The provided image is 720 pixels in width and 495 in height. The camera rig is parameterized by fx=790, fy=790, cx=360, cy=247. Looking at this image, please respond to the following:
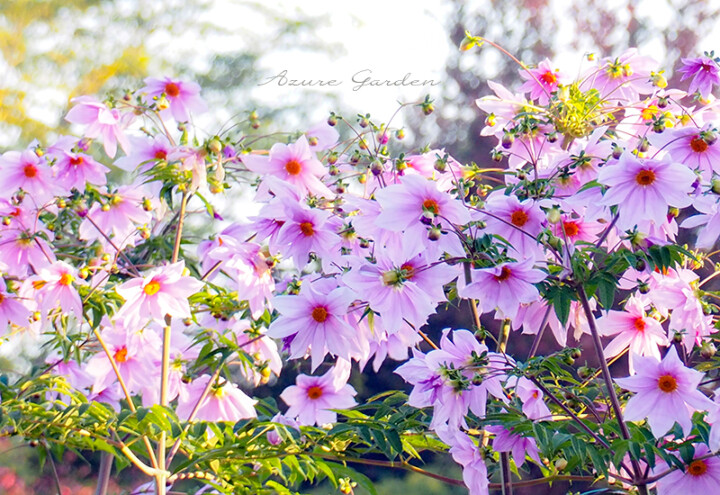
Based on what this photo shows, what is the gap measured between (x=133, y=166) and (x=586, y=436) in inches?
43.5

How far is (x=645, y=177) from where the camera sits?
1.18 metres

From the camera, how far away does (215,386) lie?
173 centimetres

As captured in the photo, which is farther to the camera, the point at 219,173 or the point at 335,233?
the point at 219,173

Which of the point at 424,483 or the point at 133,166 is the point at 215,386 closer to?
the point at 133,166

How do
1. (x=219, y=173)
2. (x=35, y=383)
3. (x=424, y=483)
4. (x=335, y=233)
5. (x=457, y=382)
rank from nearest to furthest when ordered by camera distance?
1. (x=457, y=382)
2. (x=335, y=233)
3. (x=219, y=173)
4. (x=35, y=383)
5. (x=424, y=483)

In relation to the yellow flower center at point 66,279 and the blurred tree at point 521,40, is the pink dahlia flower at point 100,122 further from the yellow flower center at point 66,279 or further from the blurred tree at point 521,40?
the blurred tree at point 521,40

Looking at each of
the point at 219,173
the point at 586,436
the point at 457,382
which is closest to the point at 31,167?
the point at 219,173

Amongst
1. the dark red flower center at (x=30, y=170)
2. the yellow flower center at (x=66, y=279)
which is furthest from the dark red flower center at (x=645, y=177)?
the dark red flower center at (x=30, y=170)

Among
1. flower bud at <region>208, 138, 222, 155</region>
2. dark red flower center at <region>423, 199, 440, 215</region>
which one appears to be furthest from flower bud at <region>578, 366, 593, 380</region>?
flower bud at <region>208, 138, 222, 155</region>

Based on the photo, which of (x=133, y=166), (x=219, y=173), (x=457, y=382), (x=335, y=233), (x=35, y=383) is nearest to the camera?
(x=457, y=382)

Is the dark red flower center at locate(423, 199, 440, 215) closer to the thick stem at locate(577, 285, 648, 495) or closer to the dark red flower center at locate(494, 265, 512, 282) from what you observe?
the dark red flower center at locate(494, 265, 512, 282)

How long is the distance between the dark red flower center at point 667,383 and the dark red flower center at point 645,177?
11.3 inches

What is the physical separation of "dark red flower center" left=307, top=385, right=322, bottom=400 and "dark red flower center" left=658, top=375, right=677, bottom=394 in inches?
30.1

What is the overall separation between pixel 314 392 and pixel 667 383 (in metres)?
0.78
